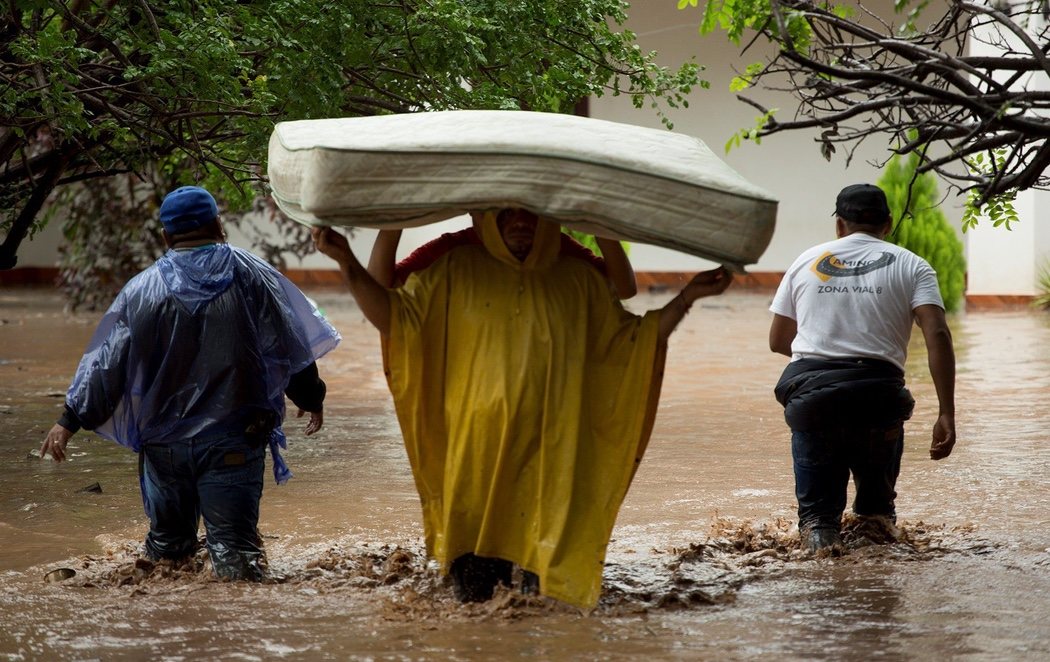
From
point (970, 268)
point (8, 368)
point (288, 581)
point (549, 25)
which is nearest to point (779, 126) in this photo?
point (288, 581)

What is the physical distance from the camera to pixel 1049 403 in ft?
33.1

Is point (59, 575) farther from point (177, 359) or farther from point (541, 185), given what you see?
point (541, 185)

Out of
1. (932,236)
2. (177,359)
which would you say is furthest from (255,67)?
(932,236)

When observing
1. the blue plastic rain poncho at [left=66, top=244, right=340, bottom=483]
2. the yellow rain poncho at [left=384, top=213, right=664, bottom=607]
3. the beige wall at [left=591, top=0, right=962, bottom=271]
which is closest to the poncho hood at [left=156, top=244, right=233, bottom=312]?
the blue plastic rain poncho at [left=66, top=244, right=340, bottom=483]

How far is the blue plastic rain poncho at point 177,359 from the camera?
5.23 meters

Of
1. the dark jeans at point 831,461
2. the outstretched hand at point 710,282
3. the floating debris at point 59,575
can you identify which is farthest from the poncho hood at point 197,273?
the dark jeans at point 831,461

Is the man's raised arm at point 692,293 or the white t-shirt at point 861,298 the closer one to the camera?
the man's raised arm at point 692,293

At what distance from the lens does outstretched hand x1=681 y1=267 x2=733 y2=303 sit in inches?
190

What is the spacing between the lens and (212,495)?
5250 mm

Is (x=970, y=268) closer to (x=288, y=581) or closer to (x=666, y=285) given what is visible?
(x=666, y=285)

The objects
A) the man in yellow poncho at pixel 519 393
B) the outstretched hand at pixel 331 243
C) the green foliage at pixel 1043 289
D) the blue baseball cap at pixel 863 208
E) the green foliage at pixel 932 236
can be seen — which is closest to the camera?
the outstretched hand at pixel 331 243

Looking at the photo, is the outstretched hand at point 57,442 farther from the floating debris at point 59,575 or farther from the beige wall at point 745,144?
the beige wall at point 745,144

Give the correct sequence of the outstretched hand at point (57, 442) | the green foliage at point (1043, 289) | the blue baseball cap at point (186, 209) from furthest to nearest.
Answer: the green foliage at point (1043, 289), the blue baseball cap at point (186, 209), the outstretched hand at point (57, 442)

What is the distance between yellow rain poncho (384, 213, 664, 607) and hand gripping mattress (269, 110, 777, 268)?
0.39 metres
